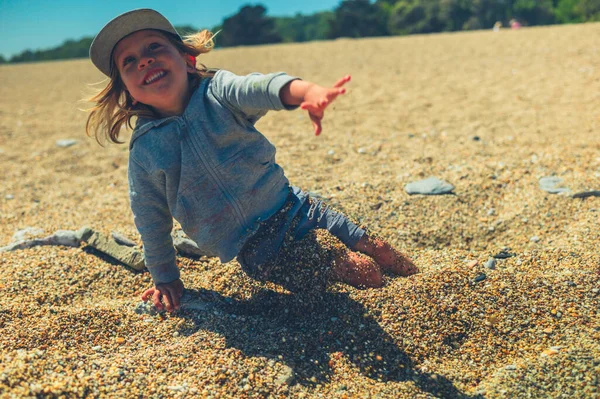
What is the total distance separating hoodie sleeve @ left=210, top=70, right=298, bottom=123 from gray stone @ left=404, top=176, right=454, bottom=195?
5.41 ft

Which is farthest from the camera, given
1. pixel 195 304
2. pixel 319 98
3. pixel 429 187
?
pixel 429 187

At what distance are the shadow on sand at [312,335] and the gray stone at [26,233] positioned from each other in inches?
55.5

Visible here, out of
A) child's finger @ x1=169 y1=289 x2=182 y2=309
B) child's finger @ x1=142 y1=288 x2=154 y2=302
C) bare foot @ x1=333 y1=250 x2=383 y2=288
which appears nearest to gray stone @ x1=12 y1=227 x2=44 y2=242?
child's finger @ x1=142 y1=288 x2=154 y2=302

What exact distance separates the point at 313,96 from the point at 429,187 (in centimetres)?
211

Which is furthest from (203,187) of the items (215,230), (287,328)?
(287,328)

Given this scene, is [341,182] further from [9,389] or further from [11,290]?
[9,389]

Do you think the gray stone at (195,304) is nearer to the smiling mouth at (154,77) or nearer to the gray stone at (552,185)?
the smiling mouth at (154,77)

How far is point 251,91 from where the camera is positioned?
2.10 meters

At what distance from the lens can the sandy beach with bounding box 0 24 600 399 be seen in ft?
6.75

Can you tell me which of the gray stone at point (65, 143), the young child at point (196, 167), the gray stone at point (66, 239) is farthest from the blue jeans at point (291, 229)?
the gray stone at point (65, 143)

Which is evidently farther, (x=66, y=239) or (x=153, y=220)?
(x=66, y=239)

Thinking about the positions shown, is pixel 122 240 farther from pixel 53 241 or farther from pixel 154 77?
pixel 154 77

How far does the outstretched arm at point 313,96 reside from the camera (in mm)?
1745


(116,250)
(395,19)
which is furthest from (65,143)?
(395,19)
